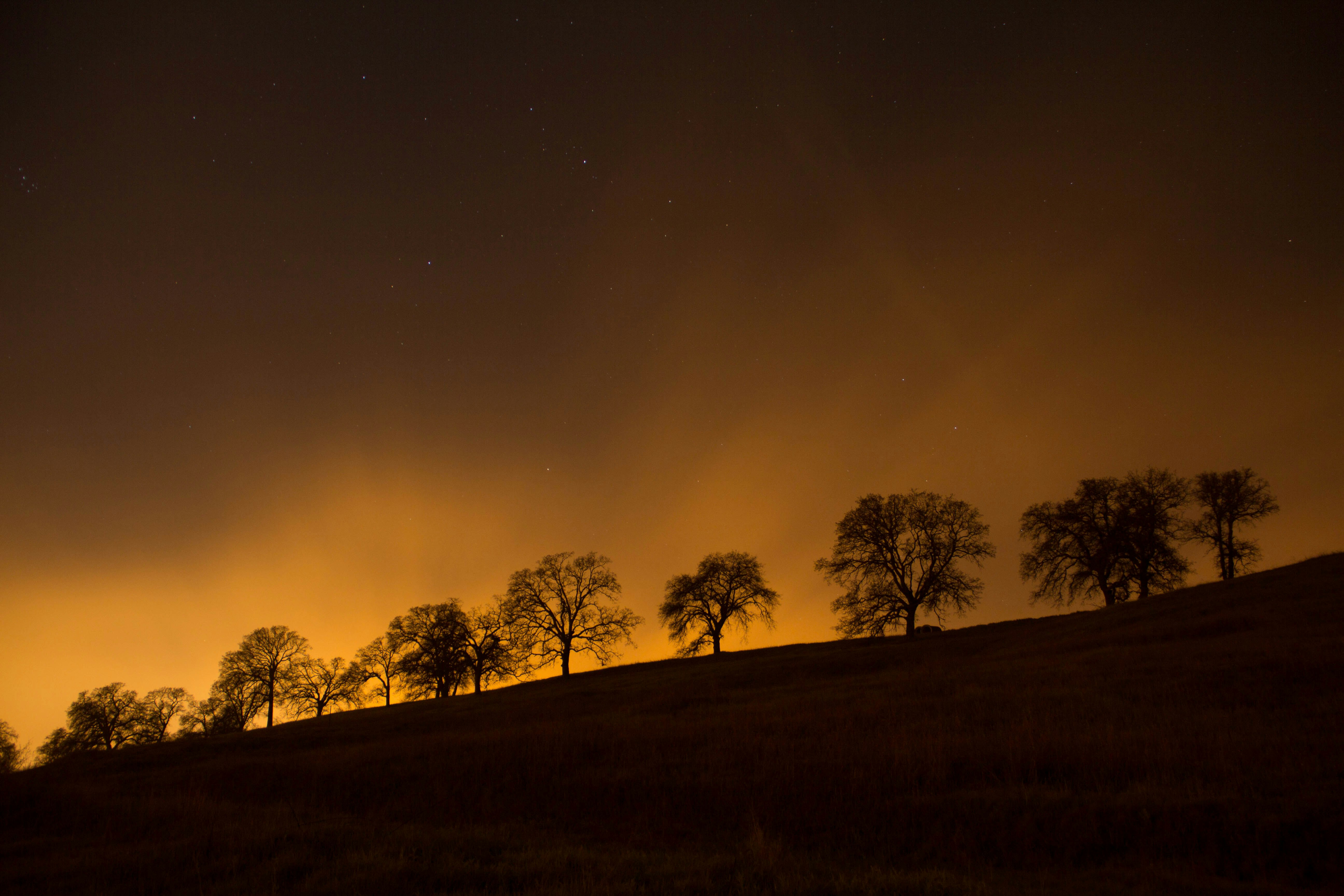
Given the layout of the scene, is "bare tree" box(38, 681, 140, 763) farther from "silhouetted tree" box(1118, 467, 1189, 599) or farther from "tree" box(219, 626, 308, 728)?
"silhouetted tree" box(1118, 467, 1189, 599)

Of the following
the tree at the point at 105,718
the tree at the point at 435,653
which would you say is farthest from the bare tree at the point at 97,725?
the tree at the point at 435,653

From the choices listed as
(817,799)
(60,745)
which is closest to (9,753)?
(60,745)

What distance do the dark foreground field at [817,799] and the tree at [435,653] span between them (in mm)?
42382

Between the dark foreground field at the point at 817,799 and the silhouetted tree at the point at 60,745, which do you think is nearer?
the dark foreground field at the point at 817,799

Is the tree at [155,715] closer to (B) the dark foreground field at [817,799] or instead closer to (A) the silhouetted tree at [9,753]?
(A) the silhouetted tree at [9,753]

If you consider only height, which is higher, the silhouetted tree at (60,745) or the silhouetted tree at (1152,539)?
the silhouetted tree at (1152,539)

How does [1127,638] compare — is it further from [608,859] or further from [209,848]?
[209,848]

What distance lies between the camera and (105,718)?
79500mm

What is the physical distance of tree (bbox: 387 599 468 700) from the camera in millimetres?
65812

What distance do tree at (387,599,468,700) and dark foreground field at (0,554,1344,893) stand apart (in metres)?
42.4

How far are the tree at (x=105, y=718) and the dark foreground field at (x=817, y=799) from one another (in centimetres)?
7605

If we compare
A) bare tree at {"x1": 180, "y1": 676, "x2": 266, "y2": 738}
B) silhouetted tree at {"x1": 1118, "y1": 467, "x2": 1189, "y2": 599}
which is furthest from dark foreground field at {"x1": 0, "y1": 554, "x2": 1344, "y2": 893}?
bare tree at {"x1": 180, "y1": 676, "x2": 266, "y2": 738}

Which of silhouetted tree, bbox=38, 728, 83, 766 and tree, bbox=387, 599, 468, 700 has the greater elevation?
tree, bbox=387, 599, 468, 700

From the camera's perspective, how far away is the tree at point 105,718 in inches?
3076
